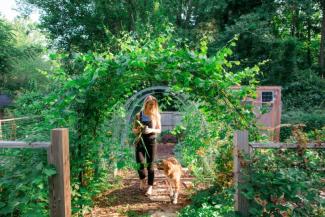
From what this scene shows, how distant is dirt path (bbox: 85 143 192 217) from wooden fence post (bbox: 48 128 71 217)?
1.77 m

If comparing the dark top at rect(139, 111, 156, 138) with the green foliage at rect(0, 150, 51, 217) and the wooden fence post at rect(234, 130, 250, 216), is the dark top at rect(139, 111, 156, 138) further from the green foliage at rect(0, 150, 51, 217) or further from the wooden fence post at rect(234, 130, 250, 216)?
the wooden fence post at rect(234, 130, 250, 216)

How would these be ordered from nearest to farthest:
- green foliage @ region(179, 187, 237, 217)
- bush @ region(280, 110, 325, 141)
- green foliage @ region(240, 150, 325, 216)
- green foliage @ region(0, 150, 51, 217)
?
green foliage @ region(240, 150, 325, 216) → green foliage @ region(0, 150, 51, 217) → green foliage @ region(179, 187, 237, 217) → bush @ region(280, 110, 325, 141)

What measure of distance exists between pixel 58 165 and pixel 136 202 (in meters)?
2.77

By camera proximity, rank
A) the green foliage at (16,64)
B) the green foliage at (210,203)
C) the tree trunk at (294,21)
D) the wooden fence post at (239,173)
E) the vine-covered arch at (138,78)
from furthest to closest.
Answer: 1. the tree trunk at (294,21)
2. the green foliage at (16,64)
3. the green foliage at (210,203)
4. the vine-covered arch at (138,78)
5. the wooden fence post at (239,173)

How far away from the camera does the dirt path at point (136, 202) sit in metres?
4.77

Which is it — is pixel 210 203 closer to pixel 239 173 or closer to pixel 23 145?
pixel 239 173

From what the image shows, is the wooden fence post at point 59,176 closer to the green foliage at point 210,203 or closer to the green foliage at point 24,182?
the green foliage at point 24,182

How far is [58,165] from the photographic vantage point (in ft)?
9.07

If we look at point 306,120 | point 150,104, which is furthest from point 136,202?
point 306,120

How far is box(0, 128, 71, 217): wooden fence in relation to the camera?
108 inches

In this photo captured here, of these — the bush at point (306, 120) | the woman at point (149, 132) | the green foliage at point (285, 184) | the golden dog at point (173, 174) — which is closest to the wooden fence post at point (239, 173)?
the green foliage at point (285, 184)

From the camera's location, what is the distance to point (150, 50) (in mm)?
3684

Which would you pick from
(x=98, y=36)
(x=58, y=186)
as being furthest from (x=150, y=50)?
(x=98, y=36)

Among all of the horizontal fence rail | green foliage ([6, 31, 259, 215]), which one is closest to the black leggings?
green foliage ([6, 31, 259, 215])
